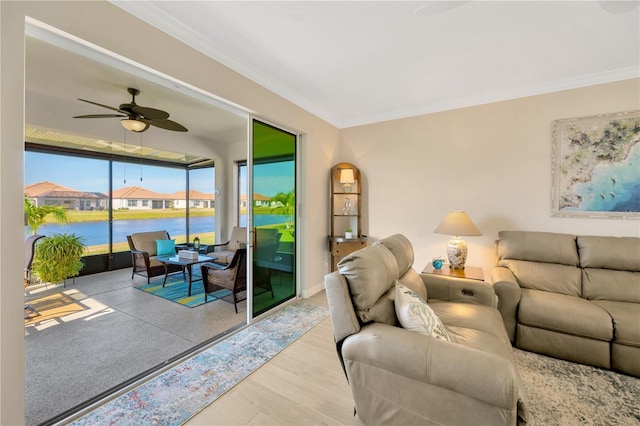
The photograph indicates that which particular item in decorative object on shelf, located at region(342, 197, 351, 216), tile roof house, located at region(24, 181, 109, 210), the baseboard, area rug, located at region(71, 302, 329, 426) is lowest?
area rug, located at region(71, 302, 329, 426)

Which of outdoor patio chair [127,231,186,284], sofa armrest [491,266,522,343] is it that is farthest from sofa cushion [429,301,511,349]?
outdoor patio chair [127,231,186,284]

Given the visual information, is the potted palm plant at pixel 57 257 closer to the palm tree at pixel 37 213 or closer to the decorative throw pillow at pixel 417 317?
the palm tree at pixel 37 213

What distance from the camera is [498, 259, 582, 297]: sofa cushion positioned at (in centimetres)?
255

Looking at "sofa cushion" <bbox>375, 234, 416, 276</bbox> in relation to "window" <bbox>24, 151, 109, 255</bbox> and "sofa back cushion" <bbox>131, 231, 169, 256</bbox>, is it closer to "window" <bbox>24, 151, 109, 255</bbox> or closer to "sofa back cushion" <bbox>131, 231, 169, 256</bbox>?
"sofa back cushion" <bbox>131, 231, 169, 256</bbox>

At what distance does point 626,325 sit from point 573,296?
1.57 feet

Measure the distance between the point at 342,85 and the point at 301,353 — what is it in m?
3.04

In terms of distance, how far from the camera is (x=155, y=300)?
371 cm

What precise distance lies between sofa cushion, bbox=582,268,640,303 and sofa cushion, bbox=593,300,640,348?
0.23m

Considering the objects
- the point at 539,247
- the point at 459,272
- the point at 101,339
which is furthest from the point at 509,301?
the point at 101,339

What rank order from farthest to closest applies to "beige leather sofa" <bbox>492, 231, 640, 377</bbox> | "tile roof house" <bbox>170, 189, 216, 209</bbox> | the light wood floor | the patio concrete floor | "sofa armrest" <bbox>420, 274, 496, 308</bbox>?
"tile roof house" <bbox>170, 189, 216, 209</bbox> → "sofa armrest" <bbox>420, 274, 496, 308</bbox> → "beige leather sofa" <bbox>492, 231, 640, 377</bbox> → the patio concrete floor → the light wood floor

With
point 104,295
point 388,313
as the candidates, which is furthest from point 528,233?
point 104,295

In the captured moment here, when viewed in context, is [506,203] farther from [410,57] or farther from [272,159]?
[272,159]

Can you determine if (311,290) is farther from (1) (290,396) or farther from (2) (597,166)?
(2) (597,166)

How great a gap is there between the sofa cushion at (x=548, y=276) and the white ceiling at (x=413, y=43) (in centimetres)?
209
